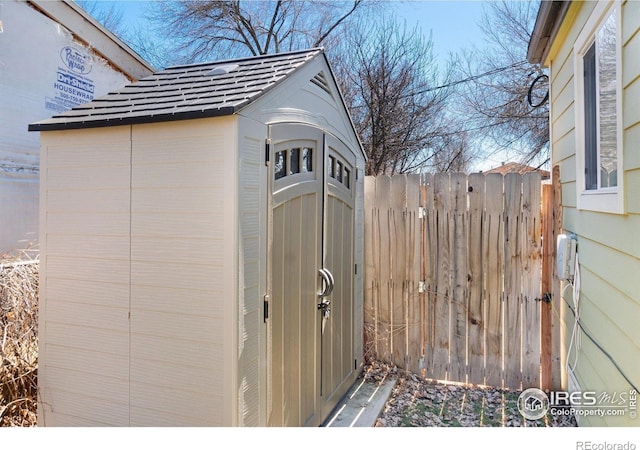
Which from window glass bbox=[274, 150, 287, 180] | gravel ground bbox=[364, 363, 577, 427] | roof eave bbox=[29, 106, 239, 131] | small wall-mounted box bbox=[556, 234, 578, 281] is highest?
roof eave bbox=[29, 106, 239, 131]

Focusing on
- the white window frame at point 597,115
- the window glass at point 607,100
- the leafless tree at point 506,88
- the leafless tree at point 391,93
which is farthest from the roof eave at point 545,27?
the leafless tree at point 506,88

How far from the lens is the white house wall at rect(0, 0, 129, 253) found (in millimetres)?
4477

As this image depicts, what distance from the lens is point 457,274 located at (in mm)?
3990

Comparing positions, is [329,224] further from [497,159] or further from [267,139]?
[497,159]

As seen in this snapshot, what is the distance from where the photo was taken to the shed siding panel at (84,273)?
2350 millimetres

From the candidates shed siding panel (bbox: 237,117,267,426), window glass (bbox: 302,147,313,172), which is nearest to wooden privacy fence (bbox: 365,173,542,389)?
window glass (bbox: 302,147,313,172)

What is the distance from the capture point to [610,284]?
2.23 metres

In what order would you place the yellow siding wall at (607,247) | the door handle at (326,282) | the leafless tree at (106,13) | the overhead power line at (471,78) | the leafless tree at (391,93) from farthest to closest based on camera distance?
the overhead power line at (471,78) → the leafless tree at (391,93) → the leafless tree at (106,13) → the door handle at (326,282) → the yellow siding wall at (607,247)

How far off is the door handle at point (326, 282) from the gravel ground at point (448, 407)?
3.89 feet

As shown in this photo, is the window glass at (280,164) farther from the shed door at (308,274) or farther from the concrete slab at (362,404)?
the concrete slab at (362,404)

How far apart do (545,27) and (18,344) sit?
14.9 feet

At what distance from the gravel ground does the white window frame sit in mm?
1766

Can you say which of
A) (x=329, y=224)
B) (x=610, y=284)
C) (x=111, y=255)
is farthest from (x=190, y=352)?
(x=610, y=284)

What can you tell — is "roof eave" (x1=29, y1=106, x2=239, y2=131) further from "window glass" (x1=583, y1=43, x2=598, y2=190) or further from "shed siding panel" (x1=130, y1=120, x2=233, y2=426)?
"window glass" (x1=583, y1=43, x2=598, y2=190)
